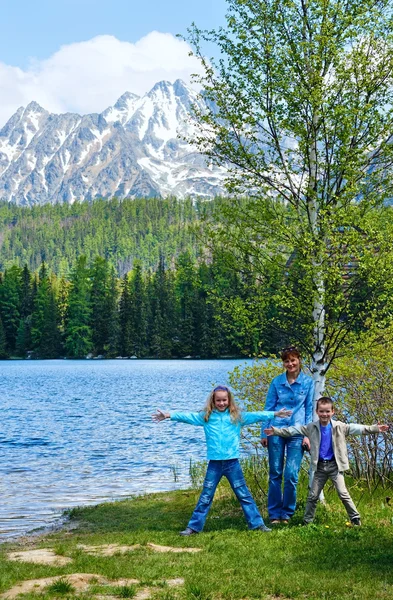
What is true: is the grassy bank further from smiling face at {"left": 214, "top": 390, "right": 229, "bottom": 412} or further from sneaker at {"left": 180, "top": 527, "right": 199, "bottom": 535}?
smiling face at {"left": 214, "top": 390, "right": 229, "bottom": 412}

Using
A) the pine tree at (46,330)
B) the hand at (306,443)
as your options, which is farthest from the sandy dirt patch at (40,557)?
the pine tree at (46,330)

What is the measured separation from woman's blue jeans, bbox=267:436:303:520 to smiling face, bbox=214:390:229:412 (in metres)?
0.99

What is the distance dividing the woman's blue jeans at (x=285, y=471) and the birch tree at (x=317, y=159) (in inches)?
58.2

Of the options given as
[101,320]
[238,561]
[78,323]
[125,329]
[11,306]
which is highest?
[11,306]

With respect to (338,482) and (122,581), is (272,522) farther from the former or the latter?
(122,581)

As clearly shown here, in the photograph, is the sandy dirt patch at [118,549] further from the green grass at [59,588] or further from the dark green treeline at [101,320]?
the dark green treeline at [101,320]

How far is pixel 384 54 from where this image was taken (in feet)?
39.5

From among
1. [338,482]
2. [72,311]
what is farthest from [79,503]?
[72,311]

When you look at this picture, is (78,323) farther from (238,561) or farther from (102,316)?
(238,561)

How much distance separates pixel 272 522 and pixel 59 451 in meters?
17.1

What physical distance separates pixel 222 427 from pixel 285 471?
1246mm

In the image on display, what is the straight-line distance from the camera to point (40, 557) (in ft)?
32.3

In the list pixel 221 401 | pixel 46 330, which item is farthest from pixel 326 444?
pixel 46 330

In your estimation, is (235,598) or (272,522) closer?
(235,598)
